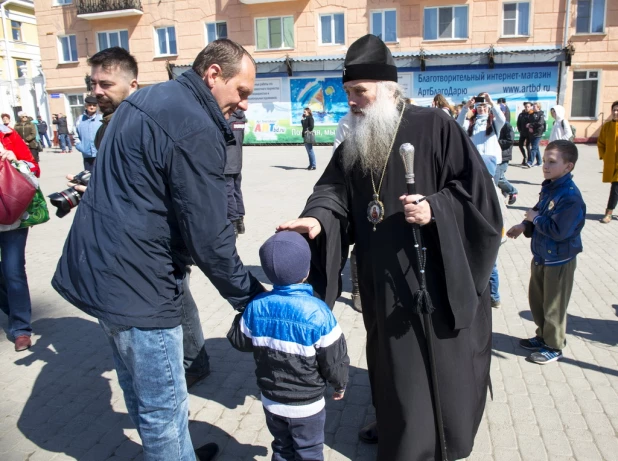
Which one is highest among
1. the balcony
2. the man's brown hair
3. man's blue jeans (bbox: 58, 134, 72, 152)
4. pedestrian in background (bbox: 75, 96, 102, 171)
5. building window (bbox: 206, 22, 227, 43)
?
the balcony

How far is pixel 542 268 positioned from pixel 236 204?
480 centimetres

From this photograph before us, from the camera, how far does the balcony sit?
80.1 feet

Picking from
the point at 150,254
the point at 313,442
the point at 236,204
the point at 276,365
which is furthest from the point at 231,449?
the point at 236,204

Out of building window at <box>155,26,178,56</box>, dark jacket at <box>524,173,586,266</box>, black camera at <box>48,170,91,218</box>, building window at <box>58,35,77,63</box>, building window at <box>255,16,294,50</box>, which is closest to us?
black camera at <box>48,170,91,218</box>

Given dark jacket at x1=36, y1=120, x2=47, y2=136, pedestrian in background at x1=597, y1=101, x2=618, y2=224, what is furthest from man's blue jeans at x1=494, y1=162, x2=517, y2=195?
dark jacket at x1=36, y1=120, x2=47, y2=136

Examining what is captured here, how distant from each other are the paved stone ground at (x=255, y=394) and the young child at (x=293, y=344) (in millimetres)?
642

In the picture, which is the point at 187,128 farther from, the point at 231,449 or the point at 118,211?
the point at 231,449

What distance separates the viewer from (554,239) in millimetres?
3502

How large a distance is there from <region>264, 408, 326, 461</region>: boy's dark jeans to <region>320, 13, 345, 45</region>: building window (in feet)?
73.5

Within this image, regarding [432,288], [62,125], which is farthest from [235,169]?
[62,125]

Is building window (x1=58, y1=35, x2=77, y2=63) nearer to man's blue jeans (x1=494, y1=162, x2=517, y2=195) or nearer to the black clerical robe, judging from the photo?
man's blue jeans (x1=494, y1=162, x2=517, y2=195)

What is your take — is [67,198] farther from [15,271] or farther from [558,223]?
[558,223]

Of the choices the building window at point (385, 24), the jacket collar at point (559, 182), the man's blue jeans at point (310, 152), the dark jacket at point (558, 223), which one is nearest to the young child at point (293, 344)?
the dark jacket at point (558, 223)

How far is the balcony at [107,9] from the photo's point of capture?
24.4 meters
